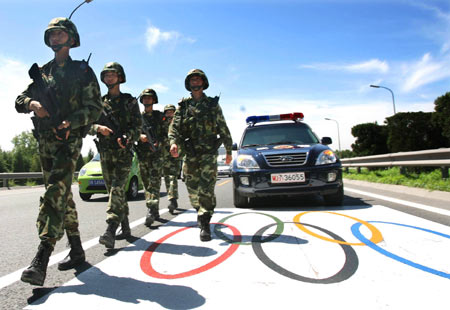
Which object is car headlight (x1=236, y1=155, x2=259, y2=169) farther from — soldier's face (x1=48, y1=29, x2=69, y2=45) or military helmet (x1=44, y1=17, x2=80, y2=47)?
soldier's face (x1=48, y1=29, x2=69, y2=45)

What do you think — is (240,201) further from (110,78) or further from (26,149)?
(26,149)

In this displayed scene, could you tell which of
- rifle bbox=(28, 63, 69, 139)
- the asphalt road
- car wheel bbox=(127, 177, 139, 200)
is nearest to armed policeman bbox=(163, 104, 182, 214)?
the asphalt road

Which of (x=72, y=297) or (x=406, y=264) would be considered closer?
(x=72, y=297)

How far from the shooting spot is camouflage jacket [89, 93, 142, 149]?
3.60 metres

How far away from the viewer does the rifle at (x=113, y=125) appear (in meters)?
3.46

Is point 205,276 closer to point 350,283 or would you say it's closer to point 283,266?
point 283,266

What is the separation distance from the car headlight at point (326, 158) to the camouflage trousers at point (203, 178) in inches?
82.9

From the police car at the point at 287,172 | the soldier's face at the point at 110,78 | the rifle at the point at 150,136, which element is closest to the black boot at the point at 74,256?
the soldier's face at the point at 110,78

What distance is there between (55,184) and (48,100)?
73 centimetres

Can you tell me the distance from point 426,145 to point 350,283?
5062cm

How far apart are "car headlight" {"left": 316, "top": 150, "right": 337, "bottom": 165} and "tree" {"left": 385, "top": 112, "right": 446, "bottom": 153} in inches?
1760

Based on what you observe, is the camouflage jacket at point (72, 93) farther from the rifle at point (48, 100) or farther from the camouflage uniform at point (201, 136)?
the camouflage uniform at point (201, 136)

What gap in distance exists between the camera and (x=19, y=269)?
263 cm

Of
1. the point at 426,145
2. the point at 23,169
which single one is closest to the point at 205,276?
the point at 426,145
